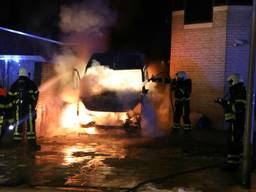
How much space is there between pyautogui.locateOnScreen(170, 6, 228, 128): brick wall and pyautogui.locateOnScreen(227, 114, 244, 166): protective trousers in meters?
6.65

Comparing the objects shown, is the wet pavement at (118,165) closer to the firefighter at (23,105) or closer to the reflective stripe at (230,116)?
the firefighter at (23,105)

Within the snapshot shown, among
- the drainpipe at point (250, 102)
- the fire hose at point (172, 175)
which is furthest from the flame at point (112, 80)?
the drainpipe at point (250, 102)

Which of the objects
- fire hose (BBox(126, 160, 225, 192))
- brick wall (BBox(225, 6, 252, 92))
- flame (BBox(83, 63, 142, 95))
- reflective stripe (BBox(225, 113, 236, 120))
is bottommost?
fire hose (BBox(126, 160, 225, 192))

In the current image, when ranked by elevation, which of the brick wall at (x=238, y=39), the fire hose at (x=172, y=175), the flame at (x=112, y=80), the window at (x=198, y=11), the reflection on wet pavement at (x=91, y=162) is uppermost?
the window at (x=198, y=11)

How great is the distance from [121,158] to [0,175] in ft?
8.32

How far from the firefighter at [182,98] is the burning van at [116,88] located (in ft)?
3.18

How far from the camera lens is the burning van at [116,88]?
1237 centimetres

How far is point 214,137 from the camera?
12523 mm

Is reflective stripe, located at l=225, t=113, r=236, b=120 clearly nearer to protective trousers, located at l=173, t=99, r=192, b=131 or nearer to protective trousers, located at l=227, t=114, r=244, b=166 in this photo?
protective trousers, located at l=227, t=114, r=244, b=166

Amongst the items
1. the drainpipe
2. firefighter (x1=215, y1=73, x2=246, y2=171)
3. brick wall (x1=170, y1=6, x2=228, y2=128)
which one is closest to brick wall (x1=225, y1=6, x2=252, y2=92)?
brick wall (x1=170, y1=6, x2=228, y2=128)

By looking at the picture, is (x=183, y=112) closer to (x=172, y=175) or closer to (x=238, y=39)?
(x=238, y=39)

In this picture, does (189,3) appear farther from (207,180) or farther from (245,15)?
(207,180)

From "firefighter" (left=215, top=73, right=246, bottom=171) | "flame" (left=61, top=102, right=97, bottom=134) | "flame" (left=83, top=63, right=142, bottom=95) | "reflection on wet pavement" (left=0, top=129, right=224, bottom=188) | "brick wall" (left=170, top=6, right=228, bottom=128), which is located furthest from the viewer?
"brick wall" (left=170, top=6, right=228, bottom=128)

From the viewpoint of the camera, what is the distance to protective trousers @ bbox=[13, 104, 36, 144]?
10070 millimetres
